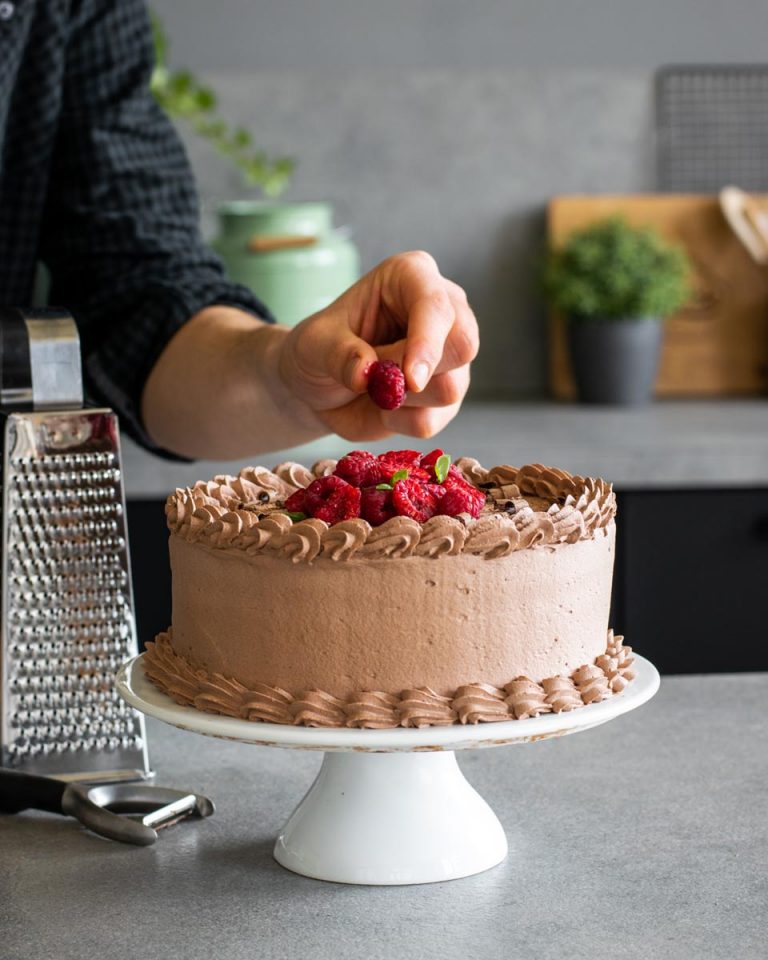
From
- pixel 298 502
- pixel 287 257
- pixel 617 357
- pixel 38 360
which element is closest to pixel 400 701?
pixel 298 502

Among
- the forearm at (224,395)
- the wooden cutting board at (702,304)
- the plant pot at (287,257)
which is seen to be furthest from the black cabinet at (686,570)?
the forearm at (224,395)

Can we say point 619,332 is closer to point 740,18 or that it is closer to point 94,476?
point 740,18

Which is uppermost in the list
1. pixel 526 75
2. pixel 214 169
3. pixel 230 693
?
pixel 526 75

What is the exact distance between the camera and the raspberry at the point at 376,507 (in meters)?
0.97

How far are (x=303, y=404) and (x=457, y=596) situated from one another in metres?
0.48

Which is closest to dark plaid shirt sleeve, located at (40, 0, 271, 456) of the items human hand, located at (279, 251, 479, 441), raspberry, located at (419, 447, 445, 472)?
human hand, located at (279, 251, 479, 441)

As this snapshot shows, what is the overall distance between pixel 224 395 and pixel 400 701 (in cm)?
61

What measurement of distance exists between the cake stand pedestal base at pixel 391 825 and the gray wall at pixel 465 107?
2.12m

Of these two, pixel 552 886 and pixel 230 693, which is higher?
pixel 230 693

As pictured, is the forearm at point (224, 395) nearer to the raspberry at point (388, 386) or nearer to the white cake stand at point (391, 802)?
the raspberry at point (388, 386)

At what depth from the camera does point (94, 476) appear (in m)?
1.15

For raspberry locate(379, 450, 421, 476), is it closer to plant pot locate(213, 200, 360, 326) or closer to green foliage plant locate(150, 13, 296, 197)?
plant pot locate(213, 200, 360, 326)

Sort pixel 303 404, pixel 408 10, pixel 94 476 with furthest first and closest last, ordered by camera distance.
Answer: pixel 408 10 < pixel 303 404 < pixel 94 476

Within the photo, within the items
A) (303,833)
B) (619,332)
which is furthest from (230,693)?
(619,332)
